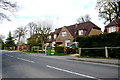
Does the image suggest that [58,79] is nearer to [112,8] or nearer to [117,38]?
[117,38]

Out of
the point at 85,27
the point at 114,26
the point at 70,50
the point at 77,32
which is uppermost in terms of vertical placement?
the point at 85,27

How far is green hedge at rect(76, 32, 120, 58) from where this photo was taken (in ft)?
47.1

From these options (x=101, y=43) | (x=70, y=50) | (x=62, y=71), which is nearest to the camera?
(x=62, y=71)

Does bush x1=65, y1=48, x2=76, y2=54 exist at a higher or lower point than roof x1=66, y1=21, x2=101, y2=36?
lower

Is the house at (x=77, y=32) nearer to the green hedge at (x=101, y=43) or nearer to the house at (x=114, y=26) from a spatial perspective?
the house at (x=114, y=26)

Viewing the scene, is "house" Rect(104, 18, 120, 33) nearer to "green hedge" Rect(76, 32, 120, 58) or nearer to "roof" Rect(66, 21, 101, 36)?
"roof" Rect(66, 21, 101, 36)

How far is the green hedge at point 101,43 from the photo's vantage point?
14.4 m

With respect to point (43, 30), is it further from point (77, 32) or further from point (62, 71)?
point (62, 71)

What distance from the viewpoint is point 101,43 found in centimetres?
1650

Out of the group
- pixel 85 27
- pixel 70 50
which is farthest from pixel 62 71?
pixel 85 27

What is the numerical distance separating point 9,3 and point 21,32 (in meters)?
55.5

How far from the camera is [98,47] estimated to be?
55.2 ft

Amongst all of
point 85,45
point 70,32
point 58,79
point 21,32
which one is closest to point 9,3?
point 85,45

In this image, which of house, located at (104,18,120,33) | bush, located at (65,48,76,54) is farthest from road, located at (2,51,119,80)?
house, located at (104,18,120,33)
